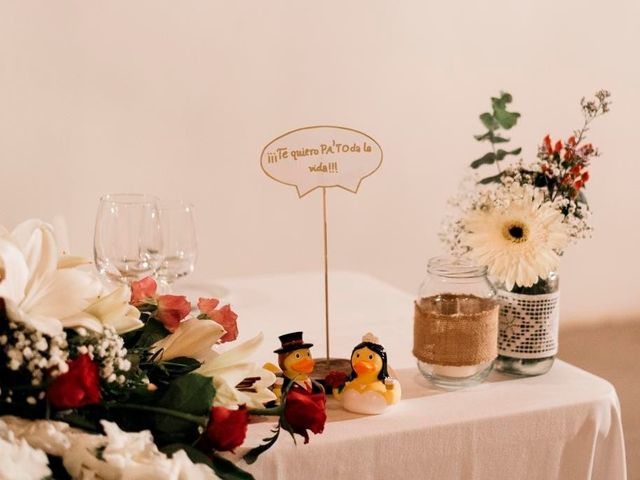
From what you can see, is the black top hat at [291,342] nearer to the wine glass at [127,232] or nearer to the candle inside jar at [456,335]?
the candle inside jar at [456,335]

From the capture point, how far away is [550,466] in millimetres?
1265

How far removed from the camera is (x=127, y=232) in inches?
55.6

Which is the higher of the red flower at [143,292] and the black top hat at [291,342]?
the red flower at [143,292]

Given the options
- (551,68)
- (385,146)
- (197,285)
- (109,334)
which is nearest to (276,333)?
(197,285)

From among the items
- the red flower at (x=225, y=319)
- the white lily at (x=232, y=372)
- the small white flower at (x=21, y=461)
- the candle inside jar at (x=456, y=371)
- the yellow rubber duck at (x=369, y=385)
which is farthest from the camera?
the candle inside jar at (x=456, y=371)

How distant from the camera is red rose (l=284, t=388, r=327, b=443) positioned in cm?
96

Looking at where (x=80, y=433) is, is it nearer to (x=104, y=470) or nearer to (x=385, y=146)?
(x=104, y=470)

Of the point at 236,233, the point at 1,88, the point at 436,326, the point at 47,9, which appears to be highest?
the point at 47,9

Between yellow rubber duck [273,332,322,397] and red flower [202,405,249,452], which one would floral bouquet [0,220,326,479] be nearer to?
red flower [202,405,249,452]

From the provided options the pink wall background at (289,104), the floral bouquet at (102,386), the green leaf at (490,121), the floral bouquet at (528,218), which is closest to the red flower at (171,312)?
the floral bouquet at (102,386)

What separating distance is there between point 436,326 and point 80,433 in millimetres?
567

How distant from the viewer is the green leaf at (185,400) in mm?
910

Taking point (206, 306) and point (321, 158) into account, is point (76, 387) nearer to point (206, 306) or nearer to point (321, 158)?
point (206, 306)

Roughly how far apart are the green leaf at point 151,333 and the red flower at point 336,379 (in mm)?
292
